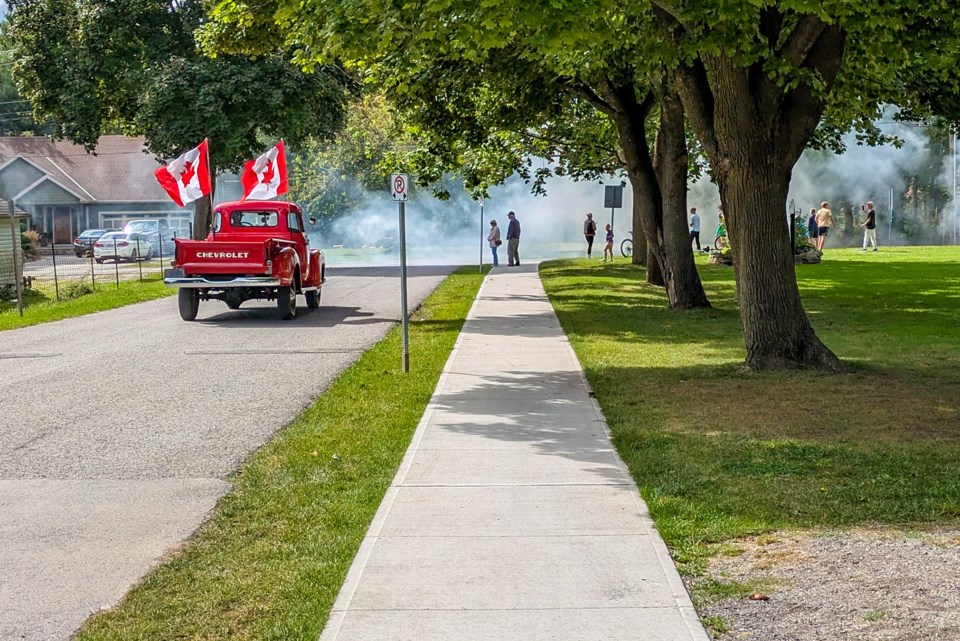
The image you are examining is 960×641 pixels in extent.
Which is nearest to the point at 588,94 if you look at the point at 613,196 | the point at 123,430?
the point at 613,196

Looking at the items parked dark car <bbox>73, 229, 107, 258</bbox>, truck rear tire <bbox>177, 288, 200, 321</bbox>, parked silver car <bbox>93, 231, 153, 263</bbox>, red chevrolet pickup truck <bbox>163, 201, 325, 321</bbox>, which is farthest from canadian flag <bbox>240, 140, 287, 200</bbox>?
parked dark car <bbox>73, 229, 107, 258</bbox>

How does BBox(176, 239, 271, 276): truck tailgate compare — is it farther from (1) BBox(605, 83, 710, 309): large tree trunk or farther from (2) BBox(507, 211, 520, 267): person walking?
(2) BBox(507, 211, 520, 267): person walking

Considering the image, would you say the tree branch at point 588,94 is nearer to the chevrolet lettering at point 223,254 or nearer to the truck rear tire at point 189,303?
the chevrolet lettering at point 223,254

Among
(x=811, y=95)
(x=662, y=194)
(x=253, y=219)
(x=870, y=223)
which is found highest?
(x=811, y=95)

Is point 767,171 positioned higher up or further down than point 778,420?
higher up

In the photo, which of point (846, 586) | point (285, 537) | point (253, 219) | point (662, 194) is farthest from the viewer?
point (253, 219)

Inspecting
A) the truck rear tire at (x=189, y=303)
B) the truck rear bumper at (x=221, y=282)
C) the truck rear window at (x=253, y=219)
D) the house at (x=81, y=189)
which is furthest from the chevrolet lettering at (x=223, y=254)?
the house at (x=81, y=189)

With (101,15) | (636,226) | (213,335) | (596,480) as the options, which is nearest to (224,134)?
(101,15)

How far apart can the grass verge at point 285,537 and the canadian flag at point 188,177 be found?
549 inches

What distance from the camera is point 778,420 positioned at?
10273 millimetres

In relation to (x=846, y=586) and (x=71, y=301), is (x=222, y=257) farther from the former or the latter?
(x=846, y=586)

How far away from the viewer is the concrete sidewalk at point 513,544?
5246 mm

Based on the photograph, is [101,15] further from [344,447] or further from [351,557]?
[351,557]

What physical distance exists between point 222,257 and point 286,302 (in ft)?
4.34
